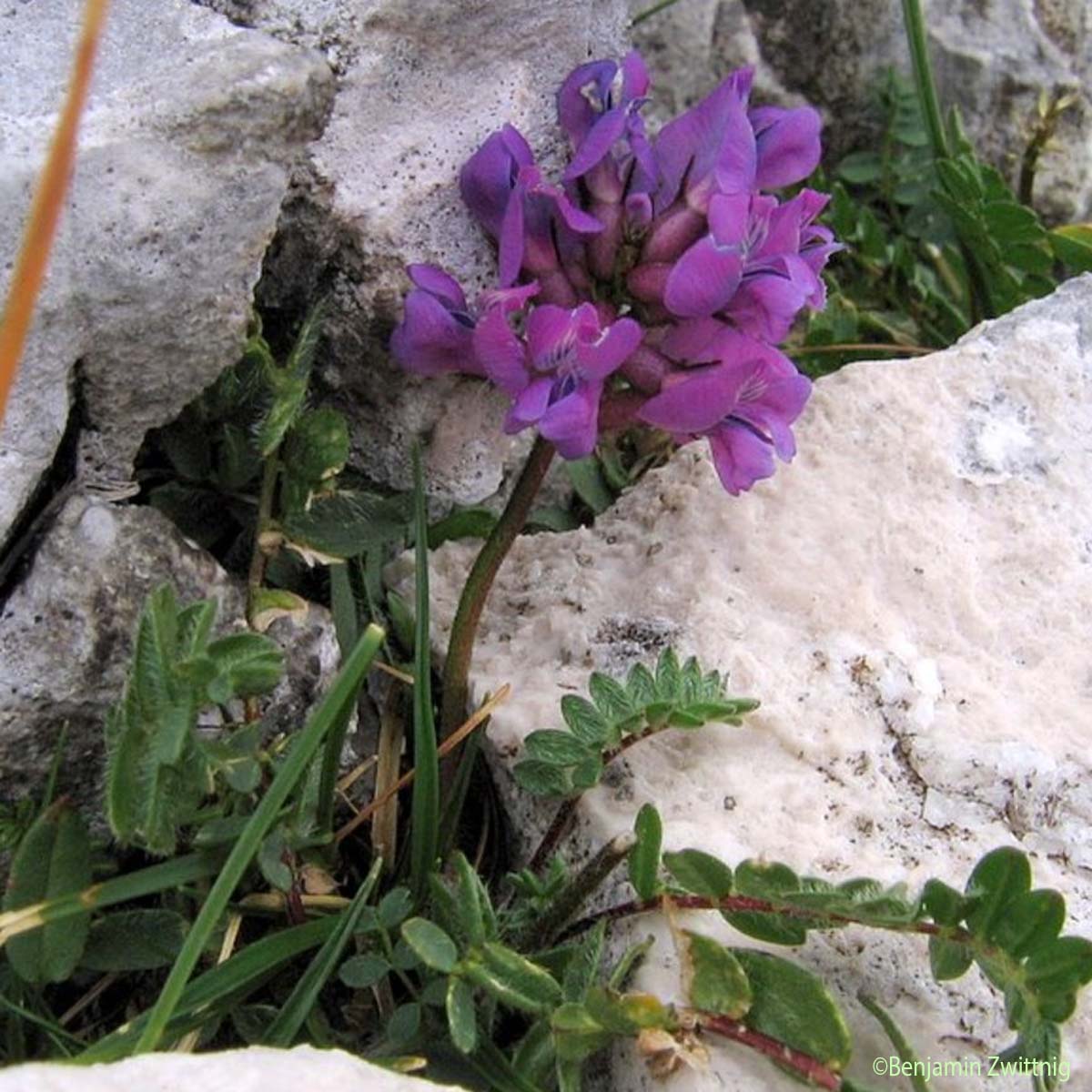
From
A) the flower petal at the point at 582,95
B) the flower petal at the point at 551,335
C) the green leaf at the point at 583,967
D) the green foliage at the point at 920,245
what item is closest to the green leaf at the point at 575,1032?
the green leaf at the point at 583,967

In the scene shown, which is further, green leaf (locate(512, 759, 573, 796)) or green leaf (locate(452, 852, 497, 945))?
green leaf (locate(512, 759, 573, 796))

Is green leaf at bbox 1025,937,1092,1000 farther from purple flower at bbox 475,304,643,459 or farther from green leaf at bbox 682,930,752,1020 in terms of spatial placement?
purple flower at bbox 475,304,643,459

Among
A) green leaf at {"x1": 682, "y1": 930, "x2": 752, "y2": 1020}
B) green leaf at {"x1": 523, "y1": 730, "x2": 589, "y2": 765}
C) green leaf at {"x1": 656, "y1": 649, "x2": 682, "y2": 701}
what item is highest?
green leaf at {"x1": 656, "y1": 649, "x2": 682, "y2": 701}

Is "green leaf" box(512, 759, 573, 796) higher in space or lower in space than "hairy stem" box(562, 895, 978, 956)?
lower

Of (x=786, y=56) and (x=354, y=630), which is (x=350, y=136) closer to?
(x=354, y=630)

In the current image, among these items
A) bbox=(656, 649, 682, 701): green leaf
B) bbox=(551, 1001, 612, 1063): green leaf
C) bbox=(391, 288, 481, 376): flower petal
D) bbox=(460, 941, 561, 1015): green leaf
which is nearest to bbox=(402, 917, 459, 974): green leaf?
bbox=(460, 941, 561, 1015): green leaf

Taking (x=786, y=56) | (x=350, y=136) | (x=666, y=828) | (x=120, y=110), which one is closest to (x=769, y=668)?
(x=666, y=828)

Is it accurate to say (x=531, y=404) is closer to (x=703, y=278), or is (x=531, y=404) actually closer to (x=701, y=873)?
(x=703, y=278)

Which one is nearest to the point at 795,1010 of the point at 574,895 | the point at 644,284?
the point at 574,895
